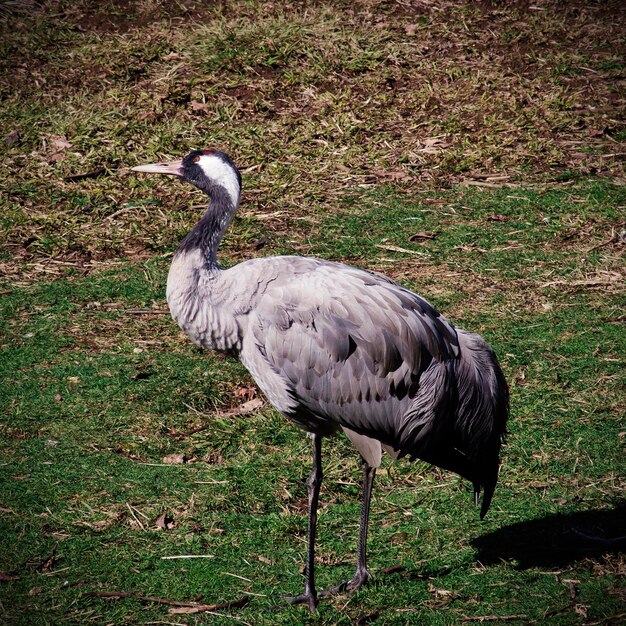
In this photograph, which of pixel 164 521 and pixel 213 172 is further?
pixel 213 172

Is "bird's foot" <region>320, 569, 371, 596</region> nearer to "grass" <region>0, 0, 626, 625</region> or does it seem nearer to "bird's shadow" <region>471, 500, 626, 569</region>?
"grass" <region>0, 0, 626, 625</region>

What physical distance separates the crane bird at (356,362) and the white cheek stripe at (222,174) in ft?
1.83

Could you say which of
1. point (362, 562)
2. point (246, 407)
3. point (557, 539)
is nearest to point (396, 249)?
point (246, 407)

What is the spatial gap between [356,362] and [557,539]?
1240 mm

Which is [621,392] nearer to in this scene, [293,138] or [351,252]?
[351,252]

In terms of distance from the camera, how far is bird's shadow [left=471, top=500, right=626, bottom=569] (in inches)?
158

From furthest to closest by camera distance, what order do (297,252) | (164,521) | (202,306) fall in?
(297,252), (164,521), (202,306)

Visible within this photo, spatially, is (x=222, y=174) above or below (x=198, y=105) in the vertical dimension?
above

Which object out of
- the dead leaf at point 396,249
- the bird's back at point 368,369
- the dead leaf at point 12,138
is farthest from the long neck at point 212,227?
the dead leaf at point 12,138

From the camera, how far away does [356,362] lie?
3920mm

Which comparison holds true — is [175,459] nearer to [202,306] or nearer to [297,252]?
[202,306]

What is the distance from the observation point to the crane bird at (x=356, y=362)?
12.8 feet

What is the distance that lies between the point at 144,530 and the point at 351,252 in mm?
3300

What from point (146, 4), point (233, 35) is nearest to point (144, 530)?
point (233, 35)
